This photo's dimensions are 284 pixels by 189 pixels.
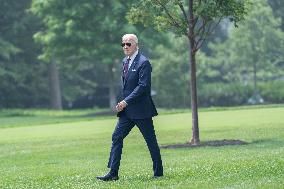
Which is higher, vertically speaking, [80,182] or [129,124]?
[129,124]

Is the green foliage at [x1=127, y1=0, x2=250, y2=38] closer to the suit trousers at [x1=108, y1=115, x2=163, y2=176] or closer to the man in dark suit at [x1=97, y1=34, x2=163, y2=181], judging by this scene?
the man in dark suit at [x1=97, y1=34, x2=163, y2=181]

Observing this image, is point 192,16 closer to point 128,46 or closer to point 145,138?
point 128,46

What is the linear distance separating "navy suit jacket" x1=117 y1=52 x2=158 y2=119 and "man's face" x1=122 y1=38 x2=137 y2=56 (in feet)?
0.42

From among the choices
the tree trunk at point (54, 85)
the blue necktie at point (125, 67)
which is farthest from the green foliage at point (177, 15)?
the tree trunk at point (54, 85)

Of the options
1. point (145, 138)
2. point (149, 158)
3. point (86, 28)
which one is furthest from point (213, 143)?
point (86, 28)

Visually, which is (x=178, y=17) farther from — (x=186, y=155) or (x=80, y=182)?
(x=80, y=182)

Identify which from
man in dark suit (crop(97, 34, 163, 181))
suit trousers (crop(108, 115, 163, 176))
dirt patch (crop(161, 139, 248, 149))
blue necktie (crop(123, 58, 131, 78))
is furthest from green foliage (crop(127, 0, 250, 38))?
suit trousers (crop(108, 115, 163, 176))

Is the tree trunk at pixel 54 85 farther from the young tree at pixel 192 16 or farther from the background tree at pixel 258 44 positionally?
the young tree at pixel 192 16

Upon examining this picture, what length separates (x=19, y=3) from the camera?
62.4 meters

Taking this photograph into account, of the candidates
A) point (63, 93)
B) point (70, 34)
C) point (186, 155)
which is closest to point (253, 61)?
point (63, 93)

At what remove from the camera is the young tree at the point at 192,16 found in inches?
776

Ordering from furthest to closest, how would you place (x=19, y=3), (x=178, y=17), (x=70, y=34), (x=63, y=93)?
(x=63, y=93) → (x=19, y=3) → (x=70, y=34) → (x=178, y=17)

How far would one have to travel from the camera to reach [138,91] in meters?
11.7

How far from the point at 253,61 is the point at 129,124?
51738mm
